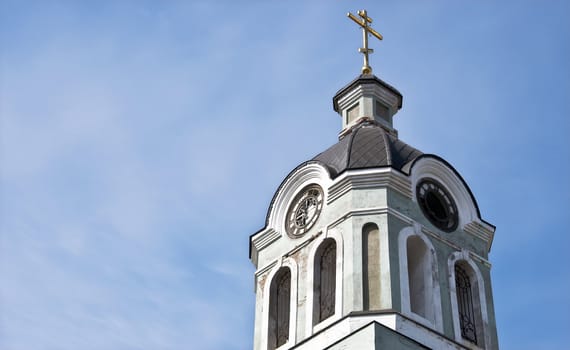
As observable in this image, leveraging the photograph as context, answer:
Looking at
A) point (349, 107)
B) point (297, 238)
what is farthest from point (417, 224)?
point (349, 107)

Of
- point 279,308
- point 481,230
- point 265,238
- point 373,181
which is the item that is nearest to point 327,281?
point 279,308

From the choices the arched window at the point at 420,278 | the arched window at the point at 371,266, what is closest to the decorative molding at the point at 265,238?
the arched window at the point at 371,266

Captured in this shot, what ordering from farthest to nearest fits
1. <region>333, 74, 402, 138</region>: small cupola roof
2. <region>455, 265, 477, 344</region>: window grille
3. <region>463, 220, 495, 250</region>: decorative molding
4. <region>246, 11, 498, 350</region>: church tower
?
1. <region>333, 74, 402, 138</region>: small cupola roof
2. <region>463, 220, 495, 250</region>: decorative molding
3. <region>455, 265, 477, 344</region>: window grille
4. <region>246, 11, 498, 350</region>: church tower

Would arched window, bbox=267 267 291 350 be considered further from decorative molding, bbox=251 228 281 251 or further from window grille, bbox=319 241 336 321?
window grille, bbox=319 241 336 321

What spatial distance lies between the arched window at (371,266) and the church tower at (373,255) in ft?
0.08

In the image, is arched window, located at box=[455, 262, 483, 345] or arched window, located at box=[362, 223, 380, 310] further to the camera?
arched window, located at box=[455, 262, 483, 345]

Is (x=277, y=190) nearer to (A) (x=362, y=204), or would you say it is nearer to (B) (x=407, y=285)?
(A) (x=362, y=204)

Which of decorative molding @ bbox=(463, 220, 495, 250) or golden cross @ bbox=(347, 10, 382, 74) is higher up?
golden cross @ bbox=(347, 10, 382, 74)

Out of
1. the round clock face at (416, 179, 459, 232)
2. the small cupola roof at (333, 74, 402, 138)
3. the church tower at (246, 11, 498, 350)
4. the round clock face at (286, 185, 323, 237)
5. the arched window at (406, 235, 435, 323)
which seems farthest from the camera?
the small cupola roof at (333, 74, 402, 138)

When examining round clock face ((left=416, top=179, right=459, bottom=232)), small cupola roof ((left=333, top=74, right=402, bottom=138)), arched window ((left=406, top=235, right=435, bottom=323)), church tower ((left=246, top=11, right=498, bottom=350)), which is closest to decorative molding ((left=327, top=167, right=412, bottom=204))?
church tower ((left=246, top=11, right=498, bottom=350))

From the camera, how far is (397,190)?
2808 cm

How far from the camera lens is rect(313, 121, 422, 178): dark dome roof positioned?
94.0 ft

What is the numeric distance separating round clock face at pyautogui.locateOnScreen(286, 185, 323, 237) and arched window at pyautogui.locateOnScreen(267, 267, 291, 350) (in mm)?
1047

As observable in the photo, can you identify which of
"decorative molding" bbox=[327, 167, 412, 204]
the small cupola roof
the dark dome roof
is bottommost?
"decorative molding" bbox=[327, 167, 412, 204]
